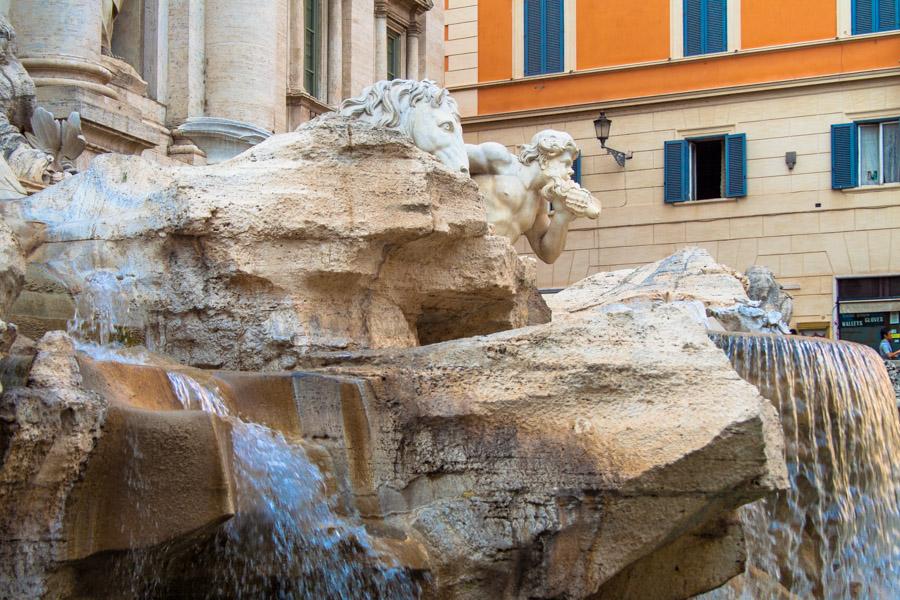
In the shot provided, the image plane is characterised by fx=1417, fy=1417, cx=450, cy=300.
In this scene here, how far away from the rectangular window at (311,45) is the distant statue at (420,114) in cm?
905

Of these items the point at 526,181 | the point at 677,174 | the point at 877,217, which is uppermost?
the point at 677,174

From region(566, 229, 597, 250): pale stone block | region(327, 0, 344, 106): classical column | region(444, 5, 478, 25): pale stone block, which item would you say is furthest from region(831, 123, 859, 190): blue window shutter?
region(327, 0, 344, 106): classical column

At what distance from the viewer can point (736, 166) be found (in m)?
20.8

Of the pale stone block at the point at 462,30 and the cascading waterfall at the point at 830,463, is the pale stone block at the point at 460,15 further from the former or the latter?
the cascading waterfall at the point at 830,463

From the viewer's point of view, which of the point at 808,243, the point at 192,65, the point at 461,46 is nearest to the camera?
the point at 192,65

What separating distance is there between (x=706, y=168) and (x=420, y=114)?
14.3 meters

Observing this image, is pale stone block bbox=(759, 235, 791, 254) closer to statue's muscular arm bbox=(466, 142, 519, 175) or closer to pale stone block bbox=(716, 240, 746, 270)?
pale stone block bbox=(716, 240, 746, 270)

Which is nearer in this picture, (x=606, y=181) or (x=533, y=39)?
(x=606, y=181)

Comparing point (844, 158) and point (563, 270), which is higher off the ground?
point (844, 158)

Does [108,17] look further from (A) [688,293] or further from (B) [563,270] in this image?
(B) [563,270]

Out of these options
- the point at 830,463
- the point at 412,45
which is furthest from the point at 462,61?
the point at 830,463

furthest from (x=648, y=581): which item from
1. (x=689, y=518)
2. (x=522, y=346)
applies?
(x=522, y=346)

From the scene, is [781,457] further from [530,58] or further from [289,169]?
[530,58]

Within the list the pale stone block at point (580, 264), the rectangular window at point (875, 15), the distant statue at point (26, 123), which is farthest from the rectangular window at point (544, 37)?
the distant statue at point (26, 123)
